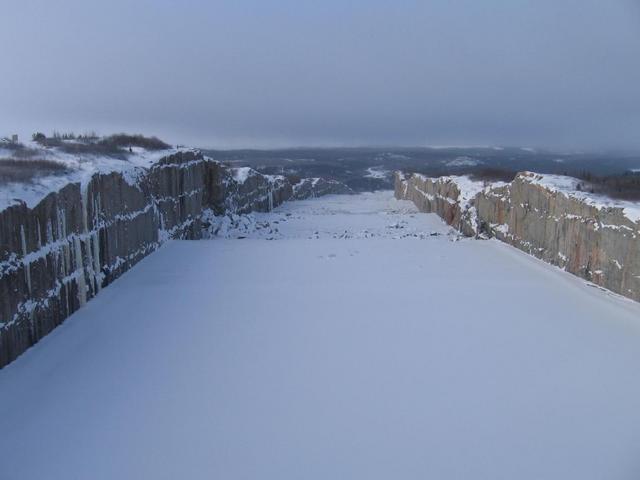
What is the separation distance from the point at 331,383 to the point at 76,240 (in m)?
2.91

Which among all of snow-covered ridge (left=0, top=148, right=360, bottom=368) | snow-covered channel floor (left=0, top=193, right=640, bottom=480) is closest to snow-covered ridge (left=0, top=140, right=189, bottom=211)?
snow-covered ridge (left=0, top=148, right=360, bottom=368)

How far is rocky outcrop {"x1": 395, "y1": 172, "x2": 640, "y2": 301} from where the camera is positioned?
5.47 metres

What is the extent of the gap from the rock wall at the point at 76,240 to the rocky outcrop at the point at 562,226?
17.6ft

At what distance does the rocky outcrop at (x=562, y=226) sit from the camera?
18.0ft

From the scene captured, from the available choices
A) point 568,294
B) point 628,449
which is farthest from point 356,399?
point 568,294

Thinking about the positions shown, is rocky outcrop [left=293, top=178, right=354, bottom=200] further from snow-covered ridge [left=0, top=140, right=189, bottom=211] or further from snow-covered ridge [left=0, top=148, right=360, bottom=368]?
snow-covered ridge [left=0, top=140, right=189, bottom=211]

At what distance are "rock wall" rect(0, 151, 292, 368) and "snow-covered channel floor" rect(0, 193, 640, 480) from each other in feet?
0.75

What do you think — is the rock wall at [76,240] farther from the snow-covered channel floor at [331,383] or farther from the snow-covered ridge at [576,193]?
the snow-covered ridge at [576,193]

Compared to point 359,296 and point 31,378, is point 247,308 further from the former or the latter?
point 31,378

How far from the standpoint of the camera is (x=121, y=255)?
6469 mm

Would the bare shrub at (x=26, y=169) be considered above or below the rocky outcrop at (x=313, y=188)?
above

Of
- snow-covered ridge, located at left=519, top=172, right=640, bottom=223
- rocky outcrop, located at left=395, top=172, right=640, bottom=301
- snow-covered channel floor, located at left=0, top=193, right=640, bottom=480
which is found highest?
snow-covered ridge, located at left=519, top=172, right=640, bottom=223

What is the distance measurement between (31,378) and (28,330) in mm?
542

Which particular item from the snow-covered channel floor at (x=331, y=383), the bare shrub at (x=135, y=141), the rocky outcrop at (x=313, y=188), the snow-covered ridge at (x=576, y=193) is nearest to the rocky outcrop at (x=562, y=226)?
the snow-covered ridge at (x=576, y=193)
